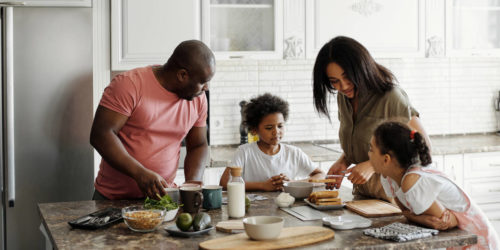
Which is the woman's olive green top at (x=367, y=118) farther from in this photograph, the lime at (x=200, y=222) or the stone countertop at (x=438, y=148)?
the stone countertop at (x=438, y=148)

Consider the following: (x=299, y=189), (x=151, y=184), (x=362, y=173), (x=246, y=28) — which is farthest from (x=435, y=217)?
(x=246, y=28)

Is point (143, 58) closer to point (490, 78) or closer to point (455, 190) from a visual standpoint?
point (455, 190)

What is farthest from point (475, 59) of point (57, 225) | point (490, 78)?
point (57, 225)

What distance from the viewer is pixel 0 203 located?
3555 mm

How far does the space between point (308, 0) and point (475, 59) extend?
1.71m

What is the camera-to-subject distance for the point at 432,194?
2018 millimetres

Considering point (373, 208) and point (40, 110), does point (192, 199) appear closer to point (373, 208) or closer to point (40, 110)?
point (373, 208)

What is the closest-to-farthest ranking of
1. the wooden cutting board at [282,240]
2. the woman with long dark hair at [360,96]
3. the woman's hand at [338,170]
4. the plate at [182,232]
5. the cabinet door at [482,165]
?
1. the wooden cutting board at [282,240]
2. the plate at [182,232]
3. the woman with long dark hair at [360,96]
4. the woman's hand at [338,170]
5. the cabinet door at [482,165]

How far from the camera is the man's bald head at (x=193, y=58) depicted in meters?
2.36

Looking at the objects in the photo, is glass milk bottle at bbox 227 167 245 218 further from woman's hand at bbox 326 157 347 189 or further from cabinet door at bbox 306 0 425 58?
cabinet door at bbox 306 0 425 58

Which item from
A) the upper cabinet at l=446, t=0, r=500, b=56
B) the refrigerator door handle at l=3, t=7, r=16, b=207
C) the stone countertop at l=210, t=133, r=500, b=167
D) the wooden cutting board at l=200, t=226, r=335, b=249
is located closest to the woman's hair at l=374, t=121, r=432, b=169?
the wooden cutting board at l=200, t=226, r=335, b=249

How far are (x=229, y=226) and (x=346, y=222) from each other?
40cm

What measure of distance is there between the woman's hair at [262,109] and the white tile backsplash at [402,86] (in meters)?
1.33

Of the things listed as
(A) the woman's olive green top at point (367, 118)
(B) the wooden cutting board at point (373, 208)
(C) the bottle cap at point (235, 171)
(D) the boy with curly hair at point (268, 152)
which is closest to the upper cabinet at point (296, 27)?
(D) the boy with curly hair at point (268, 152)
